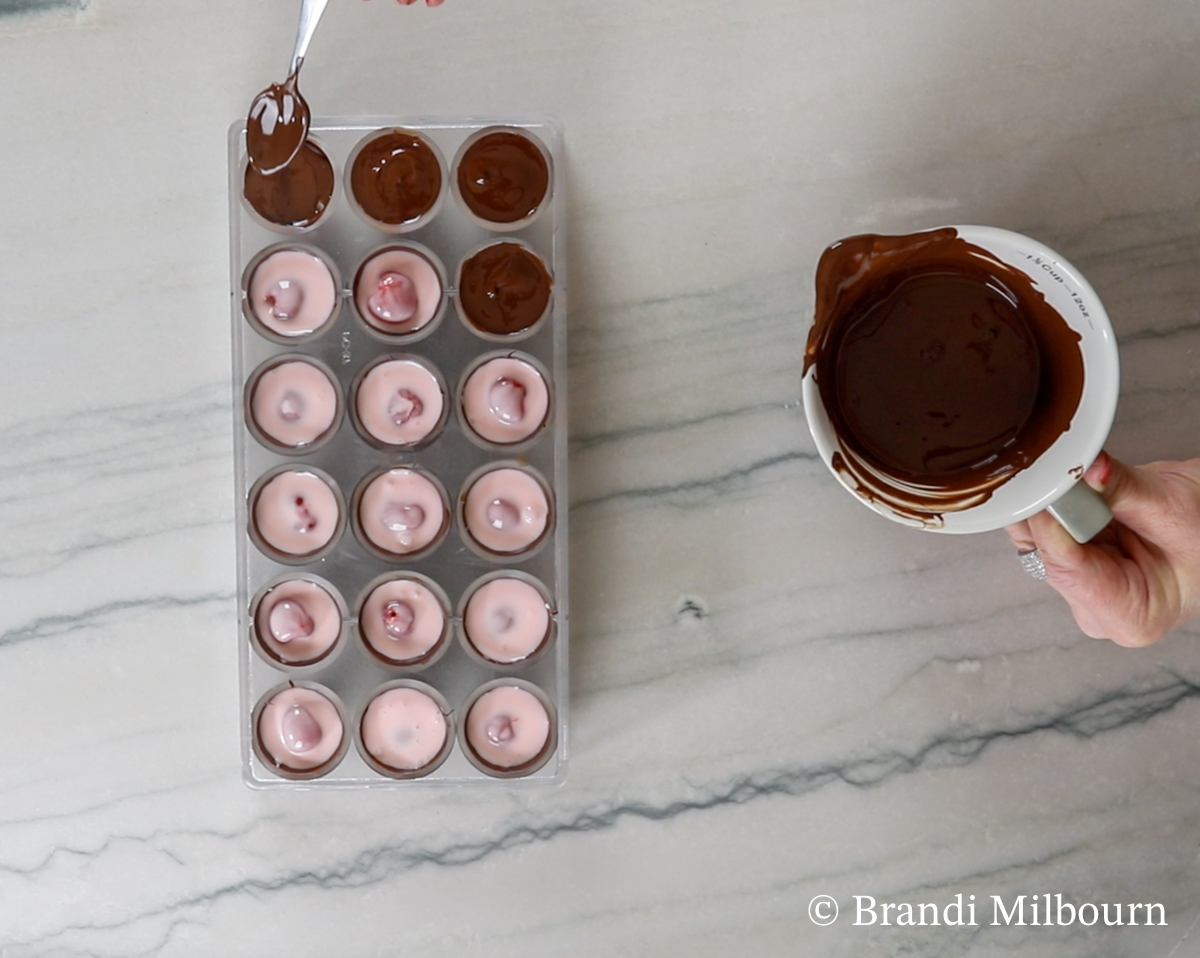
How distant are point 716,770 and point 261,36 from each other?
856 millimetres

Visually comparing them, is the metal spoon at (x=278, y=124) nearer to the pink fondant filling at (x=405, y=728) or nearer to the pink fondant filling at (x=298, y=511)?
the pink fondant filling at (x=298, y=511)

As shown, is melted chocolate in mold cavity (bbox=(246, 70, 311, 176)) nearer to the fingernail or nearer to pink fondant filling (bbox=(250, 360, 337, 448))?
pink fondant filling (bbox=(250, 360, 337, 448))

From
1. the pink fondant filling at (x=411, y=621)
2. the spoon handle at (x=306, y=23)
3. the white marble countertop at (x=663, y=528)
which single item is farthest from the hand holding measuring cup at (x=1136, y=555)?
the spoon handle at (x=306, y=23)

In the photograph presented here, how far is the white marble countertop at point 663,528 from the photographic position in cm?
102

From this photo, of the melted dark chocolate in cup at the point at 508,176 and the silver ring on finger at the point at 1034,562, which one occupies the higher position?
the melted dark chocolate in cup at the point at 508,176

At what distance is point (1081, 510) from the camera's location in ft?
2.64

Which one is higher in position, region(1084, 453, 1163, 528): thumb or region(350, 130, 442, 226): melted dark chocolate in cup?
region(350, 130, 442, 226): melted dark chocolate in cup

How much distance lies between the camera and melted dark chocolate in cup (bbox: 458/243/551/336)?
0.96 m

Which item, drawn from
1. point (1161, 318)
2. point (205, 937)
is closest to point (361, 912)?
point (205, 937)

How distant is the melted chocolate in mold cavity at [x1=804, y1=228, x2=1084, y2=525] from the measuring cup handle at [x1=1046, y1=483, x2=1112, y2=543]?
0.08 metres

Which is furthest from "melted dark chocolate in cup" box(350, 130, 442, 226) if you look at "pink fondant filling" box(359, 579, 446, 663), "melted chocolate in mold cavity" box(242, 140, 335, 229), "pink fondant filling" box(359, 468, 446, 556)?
"pink fondant filling" box(359, 579, 446, 663)

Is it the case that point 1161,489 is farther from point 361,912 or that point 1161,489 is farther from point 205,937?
point 205,937

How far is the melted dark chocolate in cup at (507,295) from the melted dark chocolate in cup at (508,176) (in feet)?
0.12

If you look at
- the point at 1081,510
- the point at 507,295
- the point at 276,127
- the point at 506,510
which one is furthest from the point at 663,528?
the point at 276,127
